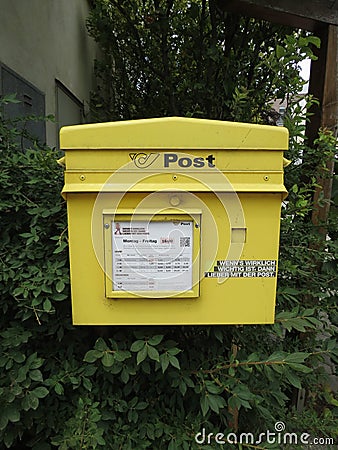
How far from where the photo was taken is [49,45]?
3.16m

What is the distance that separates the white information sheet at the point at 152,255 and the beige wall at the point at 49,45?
1672 mm

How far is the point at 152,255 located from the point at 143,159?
1.08 ft

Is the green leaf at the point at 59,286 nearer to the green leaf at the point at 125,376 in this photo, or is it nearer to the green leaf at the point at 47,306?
the green leaf at the point at 47,306

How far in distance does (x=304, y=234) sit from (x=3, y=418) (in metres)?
1.63

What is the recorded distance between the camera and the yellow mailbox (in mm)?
1209

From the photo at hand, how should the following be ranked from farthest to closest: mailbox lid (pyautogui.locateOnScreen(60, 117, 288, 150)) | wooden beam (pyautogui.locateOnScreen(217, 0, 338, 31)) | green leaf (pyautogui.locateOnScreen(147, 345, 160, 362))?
wooden beam (pyautogui.locateOnScreen(217, 0, 338, 31)) → green leaf (pyautogui.locateOnScreen(147, 345, 160, 362)) → mailbox lid (pyautogui.locateOnScreen(60, 117, 288, 150))

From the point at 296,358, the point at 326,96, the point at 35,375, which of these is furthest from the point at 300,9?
the point at 35,375

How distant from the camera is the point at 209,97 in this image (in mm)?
3648

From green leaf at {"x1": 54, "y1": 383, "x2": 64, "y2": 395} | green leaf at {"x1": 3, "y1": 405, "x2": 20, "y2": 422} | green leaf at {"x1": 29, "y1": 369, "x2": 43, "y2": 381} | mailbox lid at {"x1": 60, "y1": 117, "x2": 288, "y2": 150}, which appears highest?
mailbox lid at {"x1": 60, "y1": 117, "x2": 288, "y2": 150}

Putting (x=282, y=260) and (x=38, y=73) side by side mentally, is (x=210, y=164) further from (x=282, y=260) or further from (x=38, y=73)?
(x=38, y=73)

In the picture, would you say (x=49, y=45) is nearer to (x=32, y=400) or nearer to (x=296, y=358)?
(x=32, y=400)

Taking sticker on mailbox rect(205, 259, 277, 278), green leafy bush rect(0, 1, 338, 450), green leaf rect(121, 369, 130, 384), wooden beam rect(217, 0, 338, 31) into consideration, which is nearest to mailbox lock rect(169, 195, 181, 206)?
sticker on mailbox rect(205, 259, 277, 278)

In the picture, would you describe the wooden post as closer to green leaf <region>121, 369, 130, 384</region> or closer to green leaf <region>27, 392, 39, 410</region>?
green leaf <region>121, 369, 130, 384</region>

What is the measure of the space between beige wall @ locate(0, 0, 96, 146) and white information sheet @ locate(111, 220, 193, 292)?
1672 millimetres
